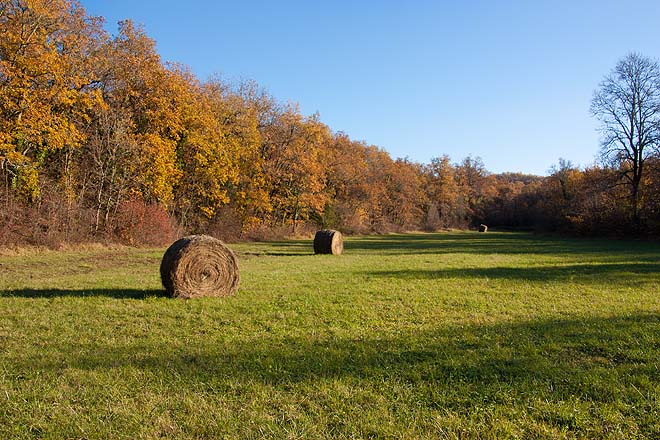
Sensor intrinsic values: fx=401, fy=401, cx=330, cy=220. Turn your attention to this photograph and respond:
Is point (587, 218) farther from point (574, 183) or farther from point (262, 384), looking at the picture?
point (262, 384)

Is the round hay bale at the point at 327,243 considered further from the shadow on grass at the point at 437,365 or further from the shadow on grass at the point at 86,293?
the shadow on grass at the point at 437,365

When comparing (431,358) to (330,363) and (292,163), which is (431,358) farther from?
(292,163)

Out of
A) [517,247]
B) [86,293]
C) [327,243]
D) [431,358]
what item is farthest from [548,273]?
[517,247]

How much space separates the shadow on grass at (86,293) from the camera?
9492mm

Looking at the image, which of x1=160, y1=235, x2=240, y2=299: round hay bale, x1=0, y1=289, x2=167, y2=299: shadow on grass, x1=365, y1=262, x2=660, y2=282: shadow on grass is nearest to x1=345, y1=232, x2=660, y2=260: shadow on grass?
x1=365, y1=262, x2=660, y2=282: shadow on grass

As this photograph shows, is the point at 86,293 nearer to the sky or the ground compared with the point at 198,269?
nearer to the ground

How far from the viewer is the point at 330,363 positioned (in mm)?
5203

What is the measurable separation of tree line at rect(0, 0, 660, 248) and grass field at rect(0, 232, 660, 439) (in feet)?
42.6

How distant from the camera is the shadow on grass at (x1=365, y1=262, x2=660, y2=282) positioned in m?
13.2

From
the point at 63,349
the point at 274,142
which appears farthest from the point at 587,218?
the point at 63,349

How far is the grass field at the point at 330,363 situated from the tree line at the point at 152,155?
13.0 m

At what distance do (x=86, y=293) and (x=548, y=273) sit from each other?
567 inches

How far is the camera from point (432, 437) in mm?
3424

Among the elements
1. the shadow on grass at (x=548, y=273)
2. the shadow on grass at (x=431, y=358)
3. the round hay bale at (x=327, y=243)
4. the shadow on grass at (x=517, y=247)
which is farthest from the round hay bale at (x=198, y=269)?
the shadow on grass at (x=517, y=247)
